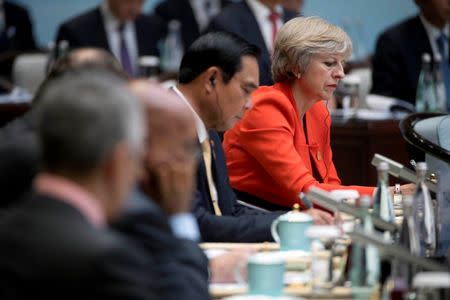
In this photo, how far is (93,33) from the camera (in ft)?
26.8

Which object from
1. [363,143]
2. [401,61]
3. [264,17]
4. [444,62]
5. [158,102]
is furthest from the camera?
[401,61]

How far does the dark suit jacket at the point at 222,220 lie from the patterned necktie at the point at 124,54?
4.19 meters

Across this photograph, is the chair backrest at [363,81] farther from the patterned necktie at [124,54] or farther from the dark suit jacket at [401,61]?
the patterned necktie at [124,54]

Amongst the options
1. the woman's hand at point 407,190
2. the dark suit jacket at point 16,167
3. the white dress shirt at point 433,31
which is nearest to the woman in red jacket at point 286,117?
the woman's hand at point 407,190

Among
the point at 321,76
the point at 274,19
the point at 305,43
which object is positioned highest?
the point at 305,43

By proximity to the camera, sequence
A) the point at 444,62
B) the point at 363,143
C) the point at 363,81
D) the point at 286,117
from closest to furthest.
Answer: the point at 286,117, the point at 363,143, the point at 444,62, the point at 363,81

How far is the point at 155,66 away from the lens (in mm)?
7781

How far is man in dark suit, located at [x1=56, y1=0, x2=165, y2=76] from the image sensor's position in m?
8.12

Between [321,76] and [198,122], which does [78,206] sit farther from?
[321,76]

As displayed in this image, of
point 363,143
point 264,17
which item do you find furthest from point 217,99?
point 264,17

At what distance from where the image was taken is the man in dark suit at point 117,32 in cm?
812

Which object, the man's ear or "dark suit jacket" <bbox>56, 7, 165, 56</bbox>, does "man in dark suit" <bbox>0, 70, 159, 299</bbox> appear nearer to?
the man's ear

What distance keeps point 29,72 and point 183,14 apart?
186cm

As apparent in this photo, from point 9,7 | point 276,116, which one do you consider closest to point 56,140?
point 276,116
